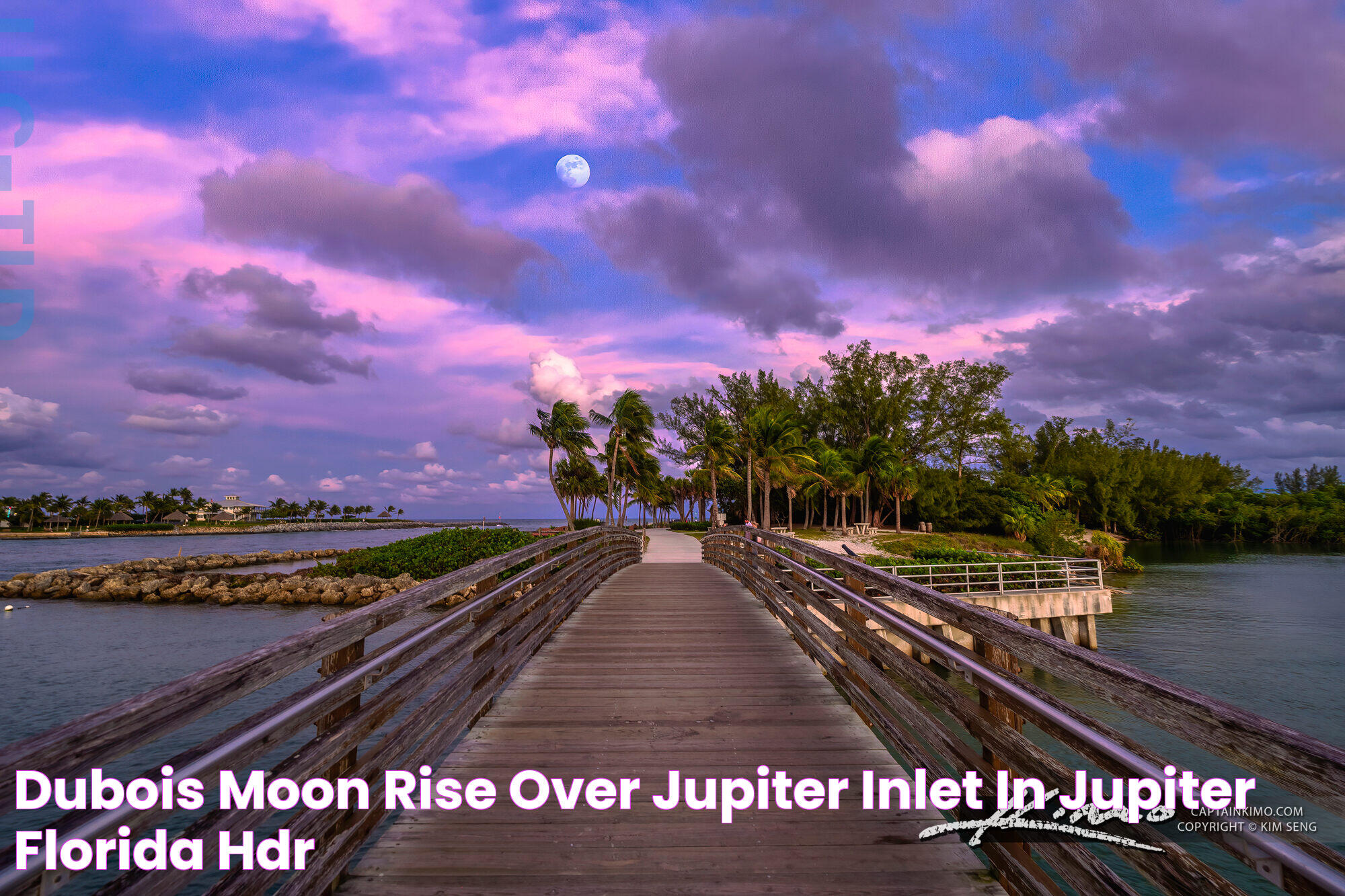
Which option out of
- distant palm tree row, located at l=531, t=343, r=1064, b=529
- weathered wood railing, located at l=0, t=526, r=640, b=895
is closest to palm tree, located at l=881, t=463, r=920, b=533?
distant palm tree row, located at l=531, t=343, r=1064, b=529

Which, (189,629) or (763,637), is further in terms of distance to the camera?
(189,629)

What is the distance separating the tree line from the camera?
4594 cm

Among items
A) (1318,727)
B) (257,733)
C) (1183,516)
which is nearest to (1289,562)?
(1183,516)

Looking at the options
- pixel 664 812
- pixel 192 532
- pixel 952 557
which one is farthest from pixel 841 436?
pixel 192 532

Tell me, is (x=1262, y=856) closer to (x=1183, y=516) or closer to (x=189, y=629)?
(x=189, y=629)

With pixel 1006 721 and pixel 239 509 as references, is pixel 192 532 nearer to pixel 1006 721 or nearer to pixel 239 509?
pixel 239 509

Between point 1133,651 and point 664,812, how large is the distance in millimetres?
20389

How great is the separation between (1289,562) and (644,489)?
52910 mm

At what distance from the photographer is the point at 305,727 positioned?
238cm

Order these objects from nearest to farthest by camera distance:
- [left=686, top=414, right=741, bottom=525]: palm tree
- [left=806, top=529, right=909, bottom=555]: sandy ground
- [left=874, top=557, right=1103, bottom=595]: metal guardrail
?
[left=874, top=557, right=1103, bottom=595]: metal guardrail < [left=806, top=529, right=909, bottom=555]: sandy ground < [left=686, top=414, right=741, bottom=525]: palm tree

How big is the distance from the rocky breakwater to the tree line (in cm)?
1973

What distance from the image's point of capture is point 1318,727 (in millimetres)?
12297

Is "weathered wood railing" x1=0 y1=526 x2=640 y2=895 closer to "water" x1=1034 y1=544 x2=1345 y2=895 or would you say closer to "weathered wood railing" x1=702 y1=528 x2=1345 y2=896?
"weathered wood railing" x1=702 y1=528 x2=1345 y2=896

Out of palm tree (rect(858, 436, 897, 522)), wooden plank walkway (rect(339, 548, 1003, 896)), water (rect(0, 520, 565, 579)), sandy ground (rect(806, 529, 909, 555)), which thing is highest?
palm tree (rect(858, 436, 897, 522))
